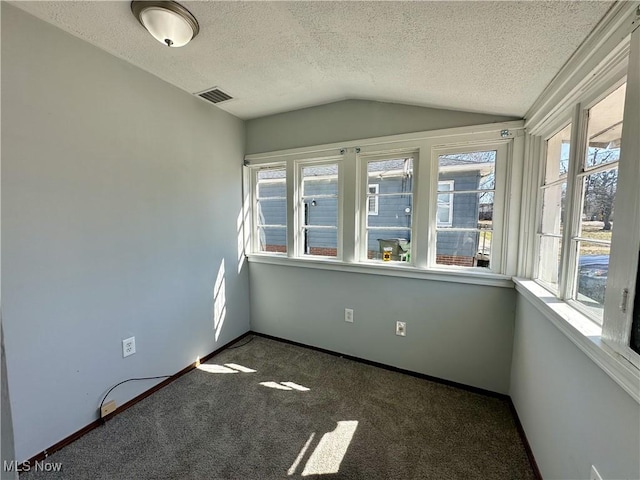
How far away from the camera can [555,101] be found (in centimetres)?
143

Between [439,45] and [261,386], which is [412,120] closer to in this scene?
[439,45]

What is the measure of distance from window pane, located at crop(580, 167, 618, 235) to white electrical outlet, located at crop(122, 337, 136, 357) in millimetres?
2780

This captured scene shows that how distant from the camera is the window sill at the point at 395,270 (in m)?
2.03

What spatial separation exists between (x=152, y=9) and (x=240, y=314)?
2595 mm

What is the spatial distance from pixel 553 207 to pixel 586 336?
3.13ft

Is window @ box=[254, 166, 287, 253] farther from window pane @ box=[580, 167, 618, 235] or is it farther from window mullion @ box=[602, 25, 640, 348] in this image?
window mullion @ box=[602, 25, 640, 348]

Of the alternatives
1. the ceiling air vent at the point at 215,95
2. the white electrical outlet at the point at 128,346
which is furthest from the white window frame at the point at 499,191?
the white electrical outlet at the point at 128,346

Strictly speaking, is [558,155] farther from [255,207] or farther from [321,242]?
[255,207]

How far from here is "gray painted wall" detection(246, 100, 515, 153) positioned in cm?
212

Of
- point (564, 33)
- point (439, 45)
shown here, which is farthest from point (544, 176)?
point (439, 45)

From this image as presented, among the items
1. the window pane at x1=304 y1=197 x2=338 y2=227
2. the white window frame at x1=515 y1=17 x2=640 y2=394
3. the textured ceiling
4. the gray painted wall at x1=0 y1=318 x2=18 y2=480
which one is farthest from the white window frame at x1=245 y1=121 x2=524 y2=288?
the gray painted wall at x1=0 y1=318 x2=18 y2=480

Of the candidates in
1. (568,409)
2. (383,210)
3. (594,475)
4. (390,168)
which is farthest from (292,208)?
(594,475)

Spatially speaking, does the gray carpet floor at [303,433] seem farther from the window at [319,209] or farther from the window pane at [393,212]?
the window pane at [393,212]

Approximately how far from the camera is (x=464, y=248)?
2.18 meters
